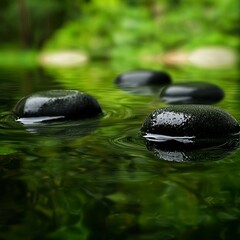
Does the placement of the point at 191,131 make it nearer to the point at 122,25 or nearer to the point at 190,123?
the point at 190,123

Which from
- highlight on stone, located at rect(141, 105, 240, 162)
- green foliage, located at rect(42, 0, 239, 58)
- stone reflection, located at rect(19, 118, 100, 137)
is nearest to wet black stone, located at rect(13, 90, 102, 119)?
stone reflection, located at rect(19, 118, 100, 137)

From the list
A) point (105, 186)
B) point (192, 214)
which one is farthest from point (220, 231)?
point (105, 186)

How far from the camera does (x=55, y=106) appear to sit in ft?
11.3

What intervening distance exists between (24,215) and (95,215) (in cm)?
21

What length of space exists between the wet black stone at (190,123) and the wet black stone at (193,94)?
1.69 m

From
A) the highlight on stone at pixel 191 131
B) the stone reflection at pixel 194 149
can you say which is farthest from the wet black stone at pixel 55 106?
the stone reflection at pixel 194 149

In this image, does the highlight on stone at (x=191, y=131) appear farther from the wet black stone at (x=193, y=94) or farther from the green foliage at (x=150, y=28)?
the green foliage at (x=150, y=28)

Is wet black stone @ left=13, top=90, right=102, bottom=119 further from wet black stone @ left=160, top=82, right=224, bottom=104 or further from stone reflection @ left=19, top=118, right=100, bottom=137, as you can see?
wet black stone @ left=160, top=82, right=224, bottom=104

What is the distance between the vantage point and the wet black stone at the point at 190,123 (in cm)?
278

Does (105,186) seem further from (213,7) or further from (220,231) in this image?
(213,7)

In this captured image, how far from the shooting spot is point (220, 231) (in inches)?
61.8

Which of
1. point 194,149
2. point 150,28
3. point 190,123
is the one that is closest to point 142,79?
point 190,123

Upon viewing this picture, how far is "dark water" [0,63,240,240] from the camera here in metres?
1.59

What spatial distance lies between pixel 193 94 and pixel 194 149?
86.6 inches
